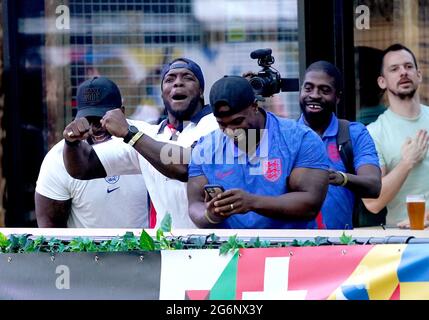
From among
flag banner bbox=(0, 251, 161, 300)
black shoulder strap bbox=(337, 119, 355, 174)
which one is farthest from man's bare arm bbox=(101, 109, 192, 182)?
black shoulder strap bbox=(337, 119, 355, 174)

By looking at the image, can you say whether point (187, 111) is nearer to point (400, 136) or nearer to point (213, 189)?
point (213, 189)

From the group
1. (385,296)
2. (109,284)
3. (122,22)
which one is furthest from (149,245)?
(122,22)

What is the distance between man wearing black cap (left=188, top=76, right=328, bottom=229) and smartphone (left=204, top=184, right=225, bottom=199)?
0.04m

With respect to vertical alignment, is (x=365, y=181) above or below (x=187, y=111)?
below

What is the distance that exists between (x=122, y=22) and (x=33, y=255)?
2.17 meters

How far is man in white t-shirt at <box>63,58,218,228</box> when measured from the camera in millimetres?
6320

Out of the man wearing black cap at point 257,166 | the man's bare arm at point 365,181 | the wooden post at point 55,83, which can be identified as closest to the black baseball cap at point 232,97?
the man wearing black cap at point 257,166

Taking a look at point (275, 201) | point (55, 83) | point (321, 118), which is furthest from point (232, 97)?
point (55, 83)

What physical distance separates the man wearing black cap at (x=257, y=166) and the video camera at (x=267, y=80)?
75 centimetres

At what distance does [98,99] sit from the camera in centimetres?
673

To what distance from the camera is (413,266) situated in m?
5.37

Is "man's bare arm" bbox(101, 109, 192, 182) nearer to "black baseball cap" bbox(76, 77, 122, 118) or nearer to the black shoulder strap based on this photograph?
"black baseball cap" bbox(76, 77, 122, 118)

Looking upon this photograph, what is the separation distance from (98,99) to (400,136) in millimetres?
1796

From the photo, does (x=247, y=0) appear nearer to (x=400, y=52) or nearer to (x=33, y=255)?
(x=400, y=52)
